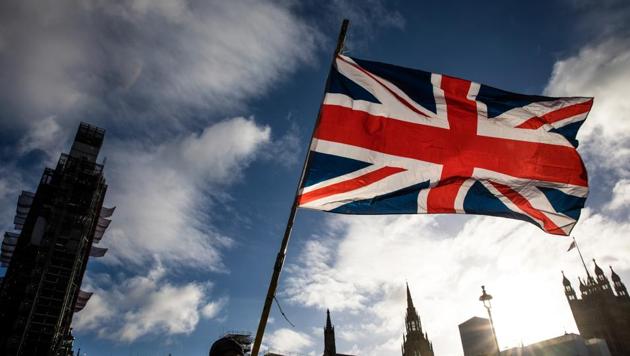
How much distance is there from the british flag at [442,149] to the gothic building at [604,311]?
8273cm

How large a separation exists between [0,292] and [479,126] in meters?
51.9

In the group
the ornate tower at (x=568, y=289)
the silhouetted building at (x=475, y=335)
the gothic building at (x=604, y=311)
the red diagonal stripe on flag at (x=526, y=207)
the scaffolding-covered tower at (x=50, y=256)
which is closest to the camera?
the red diagonal stripe on flag at (x=526, y=207)

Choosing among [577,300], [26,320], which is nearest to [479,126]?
[26,320]

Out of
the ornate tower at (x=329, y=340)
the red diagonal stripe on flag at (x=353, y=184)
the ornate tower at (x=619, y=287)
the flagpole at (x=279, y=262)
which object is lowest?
the flagpole at (x=279, y=262)

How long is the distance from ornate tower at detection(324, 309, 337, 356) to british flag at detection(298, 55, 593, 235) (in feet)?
213

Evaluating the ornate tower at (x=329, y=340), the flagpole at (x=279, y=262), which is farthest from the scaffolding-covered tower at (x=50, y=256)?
the flagpole at (x=279, y=262)

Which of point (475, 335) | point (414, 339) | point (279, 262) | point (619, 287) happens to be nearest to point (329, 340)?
point (414, 339)

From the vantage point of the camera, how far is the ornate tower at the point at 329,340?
6369 centimetres

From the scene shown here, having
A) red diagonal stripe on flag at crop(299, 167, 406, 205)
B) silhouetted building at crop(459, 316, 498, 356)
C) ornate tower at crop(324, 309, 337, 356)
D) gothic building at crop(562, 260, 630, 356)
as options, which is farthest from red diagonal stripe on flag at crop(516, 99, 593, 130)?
silhouetted building at crop(459, 316, 498, 356)

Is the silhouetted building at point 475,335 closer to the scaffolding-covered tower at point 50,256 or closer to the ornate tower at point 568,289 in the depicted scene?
the ornate tower at point 568,289

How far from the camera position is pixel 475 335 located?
17025cm

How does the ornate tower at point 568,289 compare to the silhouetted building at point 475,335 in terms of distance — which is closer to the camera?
the ornate tower at point 568,289

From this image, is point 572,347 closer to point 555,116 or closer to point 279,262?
point 555,116

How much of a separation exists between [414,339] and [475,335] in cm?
12871
